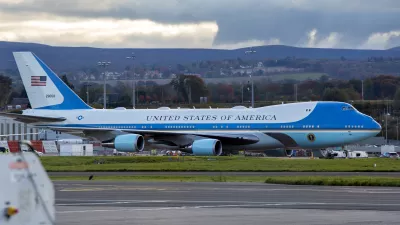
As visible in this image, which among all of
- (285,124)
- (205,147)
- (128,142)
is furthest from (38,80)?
(285,124)

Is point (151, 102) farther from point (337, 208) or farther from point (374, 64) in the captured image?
point (337, 208)

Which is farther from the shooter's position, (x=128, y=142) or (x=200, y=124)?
(x=200, y=124)

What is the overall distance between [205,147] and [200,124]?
3580 mm

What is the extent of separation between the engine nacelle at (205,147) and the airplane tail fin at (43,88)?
1205cm

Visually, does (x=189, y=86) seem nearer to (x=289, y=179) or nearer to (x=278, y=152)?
(x=278, y=152)

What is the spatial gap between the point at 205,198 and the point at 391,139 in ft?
303

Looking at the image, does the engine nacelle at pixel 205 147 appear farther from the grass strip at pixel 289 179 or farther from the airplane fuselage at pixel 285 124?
Answer: the grass strip at pixel 289 179

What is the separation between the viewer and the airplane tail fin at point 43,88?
221 feet

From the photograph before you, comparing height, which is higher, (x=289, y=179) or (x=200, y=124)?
(x=200, y=124)

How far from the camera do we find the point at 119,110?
66000 millimetres

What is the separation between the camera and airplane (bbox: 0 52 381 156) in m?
59.3

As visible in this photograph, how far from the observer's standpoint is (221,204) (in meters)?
22.7

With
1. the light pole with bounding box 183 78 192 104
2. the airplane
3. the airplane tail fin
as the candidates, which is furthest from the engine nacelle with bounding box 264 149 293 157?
the light pole with bounding box 183 78 192 104

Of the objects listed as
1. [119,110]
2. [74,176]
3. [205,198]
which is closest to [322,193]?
[205,198]
